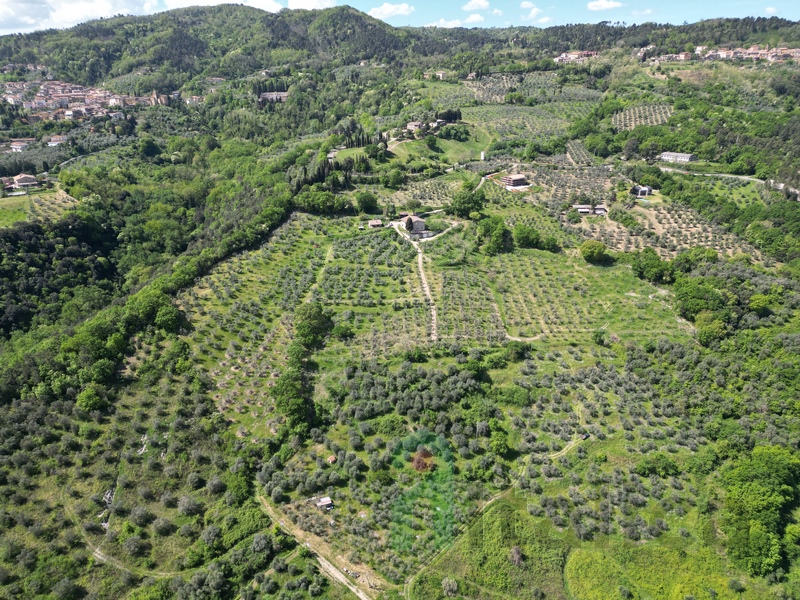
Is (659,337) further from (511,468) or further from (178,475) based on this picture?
→ (178,475)

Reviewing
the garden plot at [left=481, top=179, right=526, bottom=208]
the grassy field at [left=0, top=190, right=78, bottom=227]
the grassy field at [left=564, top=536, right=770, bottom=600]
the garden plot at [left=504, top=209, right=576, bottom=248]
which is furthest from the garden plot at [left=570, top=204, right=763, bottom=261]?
the grassy field at [left=0, top=190, right=78, bottom=227]

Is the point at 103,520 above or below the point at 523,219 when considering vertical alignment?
below

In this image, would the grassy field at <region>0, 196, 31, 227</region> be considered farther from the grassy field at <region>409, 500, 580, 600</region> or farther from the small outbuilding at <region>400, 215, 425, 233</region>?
the grassy field at <region>409, 500, 580, 600</region>

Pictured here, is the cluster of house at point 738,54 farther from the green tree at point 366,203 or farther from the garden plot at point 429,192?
the green tree at point 366,203

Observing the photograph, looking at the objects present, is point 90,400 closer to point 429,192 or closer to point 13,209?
point 13,209

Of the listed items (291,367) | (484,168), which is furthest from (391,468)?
(484,168)
